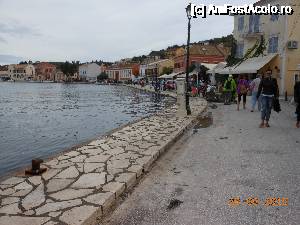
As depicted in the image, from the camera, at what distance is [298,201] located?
478 centimetres

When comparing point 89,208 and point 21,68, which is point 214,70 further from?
point 21,68

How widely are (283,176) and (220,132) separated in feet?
15.9

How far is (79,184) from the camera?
17.7 ft

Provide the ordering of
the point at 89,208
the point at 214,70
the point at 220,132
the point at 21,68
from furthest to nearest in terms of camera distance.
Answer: the point at 21,68 → the point at 214,70 → the point at 220,132 → the point at 89,208

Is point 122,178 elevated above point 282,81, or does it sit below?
below

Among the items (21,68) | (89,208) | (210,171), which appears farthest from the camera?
(21,68)

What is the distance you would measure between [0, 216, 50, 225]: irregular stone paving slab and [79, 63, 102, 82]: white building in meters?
134

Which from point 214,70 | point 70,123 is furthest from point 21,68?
point 70,123

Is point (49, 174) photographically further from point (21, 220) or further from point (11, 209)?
point (21, 220)

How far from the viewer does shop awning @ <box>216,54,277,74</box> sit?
29005mm

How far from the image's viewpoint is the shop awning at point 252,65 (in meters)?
29.0
